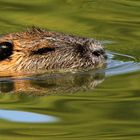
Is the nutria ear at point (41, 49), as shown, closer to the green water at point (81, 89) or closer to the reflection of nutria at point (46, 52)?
the reflection of nutria at point (46, 52)

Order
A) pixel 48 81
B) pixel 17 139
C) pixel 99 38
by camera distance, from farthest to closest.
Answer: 1. pixel 99 38
2. pixel 48 81
3. pixel 17 139

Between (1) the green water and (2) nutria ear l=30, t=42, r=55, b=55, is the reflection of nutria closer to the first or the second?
(2) nutria ear l=30, t=42, r=55, b=55

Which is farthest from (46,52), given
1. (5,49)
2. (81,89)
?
(81,89)

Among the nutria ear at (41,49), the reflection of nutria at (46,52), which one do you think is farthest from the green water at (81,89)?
the nutria ear at (41,49)

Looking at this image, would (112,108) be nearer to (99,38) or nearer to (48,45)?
(48,45)

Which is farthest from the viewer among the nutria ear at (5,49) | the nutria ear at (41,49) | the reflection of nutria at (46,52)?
the nutria ear at (41,49)

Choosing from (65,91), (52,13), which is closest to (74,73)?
(65,91)
